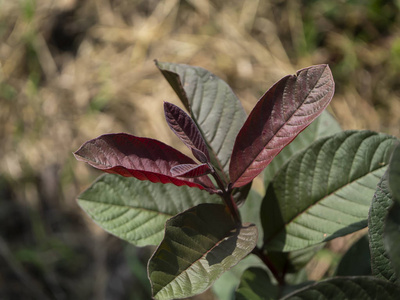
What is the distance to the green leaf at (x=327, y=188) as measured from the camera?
885 millimetres

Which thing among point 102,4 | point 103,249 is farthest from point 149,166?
point 102,4

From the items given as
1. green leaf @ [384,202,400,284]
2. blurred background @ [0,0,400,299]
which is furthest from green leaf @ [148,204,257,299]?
blurred background @ [0,0,400,299]

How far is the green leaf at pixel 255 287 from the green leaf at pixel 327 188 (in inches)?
4.1

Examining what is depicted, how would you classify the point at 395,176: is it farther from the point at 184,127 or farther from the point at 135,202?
the point at 135,202

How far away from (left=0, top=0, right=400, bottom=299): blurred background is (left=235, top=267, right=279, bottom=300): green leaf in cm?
157

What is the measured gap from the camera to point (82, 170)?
9.51 feet

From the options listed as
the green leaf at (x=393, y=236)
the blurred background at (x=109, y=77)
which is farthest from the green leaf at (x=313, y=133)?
the blurred background at (x=109, y=77)

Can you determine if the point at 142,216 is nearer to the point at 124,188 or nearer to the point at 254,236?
the point at 124,188

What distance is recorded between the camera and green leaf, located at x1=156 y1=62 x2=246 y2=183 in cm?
91

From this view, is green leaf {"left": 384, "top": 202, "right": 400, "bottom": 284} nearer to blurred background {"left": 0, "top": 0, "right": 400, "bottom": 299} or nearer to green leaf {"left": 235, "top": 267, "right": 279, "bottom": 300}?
green leaf {"left": 235, "top": 267, "right": 279, "bottom": 300}

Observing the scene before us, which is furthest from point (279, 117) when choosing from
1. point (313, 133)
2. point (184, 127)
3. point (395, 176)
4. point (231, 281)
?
point (231, 281)

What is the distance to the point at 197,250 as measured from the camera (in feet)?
2.48

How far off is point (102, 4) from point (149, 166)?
3.02 meters

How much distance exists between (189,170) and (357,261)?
610 millimetres
